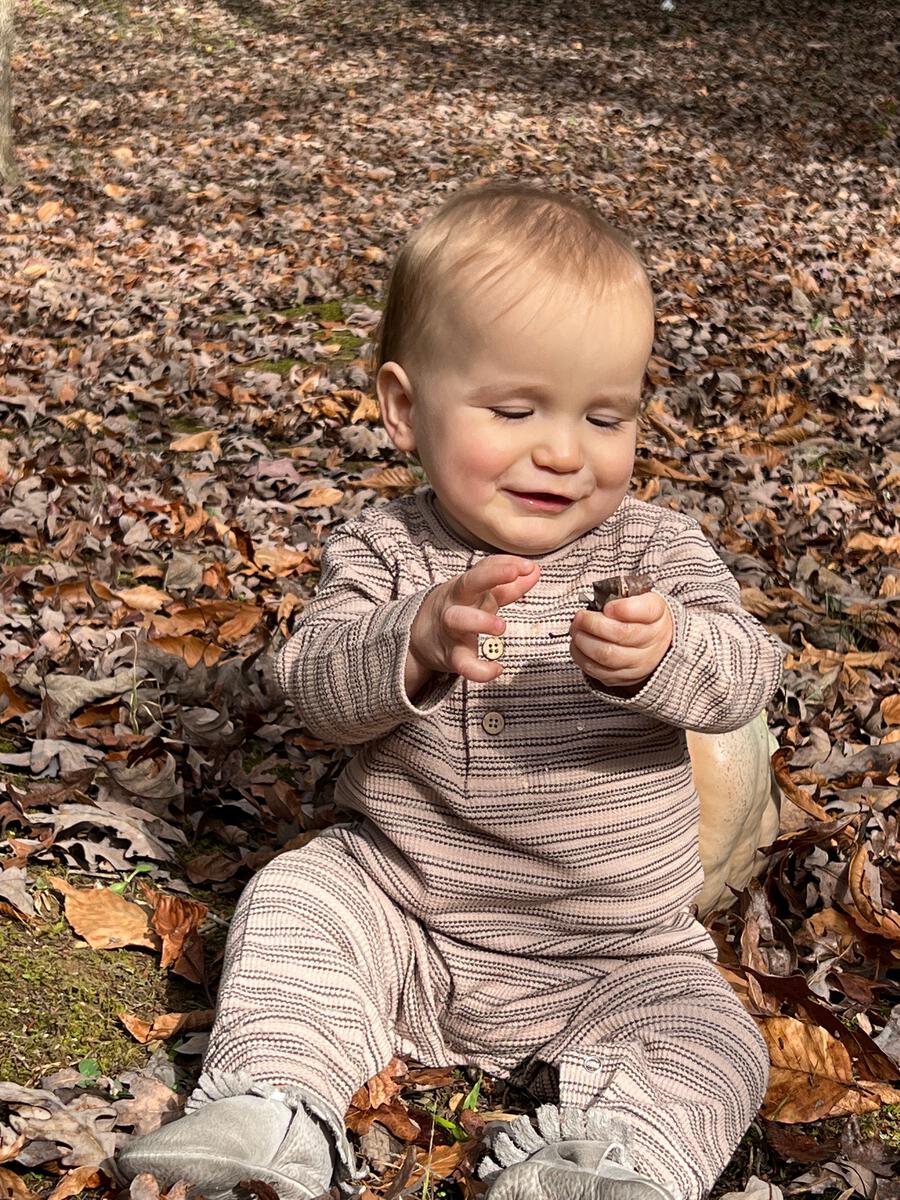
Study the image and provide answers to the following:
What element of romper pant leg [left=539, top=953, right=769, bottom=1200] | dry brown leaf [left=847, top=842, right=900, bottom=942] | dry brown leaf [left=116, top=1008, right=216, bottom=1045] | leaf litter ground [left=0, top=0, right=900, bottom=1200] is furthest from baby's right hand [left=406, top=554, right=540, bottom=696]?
dry brown leaf [left=847, top=842, right=900, bottom=942]

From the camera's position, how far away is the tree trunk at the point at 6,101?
1083cm

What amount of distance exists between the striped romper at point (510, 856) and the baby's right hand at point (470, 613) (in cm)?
8

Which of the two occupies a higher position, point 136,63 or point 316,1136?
point 316,1136

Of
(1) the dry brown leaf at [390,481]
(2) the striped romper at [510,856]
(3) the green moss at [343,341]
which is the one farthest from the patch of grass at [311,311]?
(2) the striped romper at [510,856]

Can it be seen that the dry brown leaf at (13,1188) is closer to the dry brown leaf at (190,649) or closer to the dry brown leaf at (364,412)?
the dry brown leaf at (190,649)

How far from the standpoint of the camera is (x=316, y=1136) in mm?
2312

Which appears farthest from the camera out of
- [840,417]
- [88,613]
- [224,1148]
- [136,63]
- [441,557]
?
[136,63]

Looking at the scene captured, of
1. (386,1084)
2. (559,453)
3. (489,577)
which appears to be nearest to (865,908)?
(386,1084)

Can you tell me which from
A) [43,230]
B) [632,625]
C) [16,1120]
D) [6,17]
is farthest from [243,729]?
[6,17]

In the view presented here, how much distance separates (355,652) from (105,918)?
1008 mm

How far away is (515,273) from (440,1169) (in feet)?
5.52

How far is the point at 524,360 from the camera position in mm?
2586

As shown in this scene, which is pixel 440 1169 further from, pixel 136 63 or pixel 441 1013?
pixel 136 63

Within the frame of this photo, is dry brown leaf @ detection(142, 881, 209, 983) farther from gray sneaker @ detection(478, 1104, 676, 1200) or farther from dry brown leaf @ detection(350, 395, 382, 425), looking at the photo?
dry brown leaf @ detection(350, 395, 382, 425)
